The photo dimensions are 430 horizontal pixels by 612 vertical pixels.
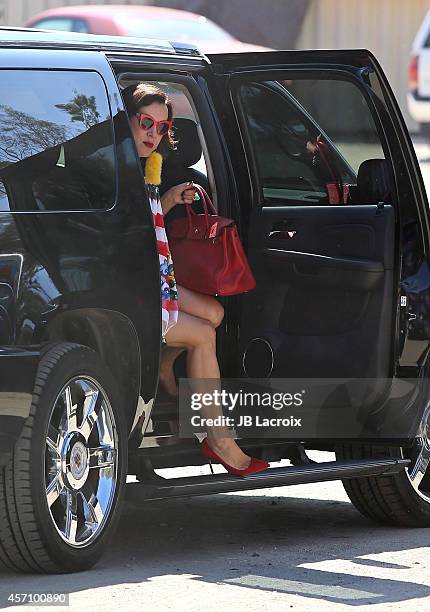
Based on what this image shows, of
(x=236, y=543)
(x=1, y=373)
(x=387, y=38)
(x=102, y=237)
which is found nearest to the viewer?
(x=1, y=373)

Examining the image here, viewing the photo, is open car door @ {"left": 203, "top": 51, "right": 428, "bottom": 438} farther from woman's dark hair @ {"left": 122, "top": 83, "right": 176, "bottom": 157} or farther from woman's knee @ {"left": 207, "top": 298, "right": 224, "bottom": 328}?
woman's dark hair @ {"left": 122, "top": 83, "right": 176, "bottom": 157}

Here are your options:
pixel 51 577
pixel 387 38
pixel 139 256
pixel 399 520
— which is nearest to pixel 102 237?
pixel 139 256

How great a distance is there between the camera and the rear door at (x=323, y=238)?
7246 mm

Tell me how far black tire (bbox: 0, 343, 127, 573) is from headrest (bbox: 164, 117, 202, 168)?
120 centimetres

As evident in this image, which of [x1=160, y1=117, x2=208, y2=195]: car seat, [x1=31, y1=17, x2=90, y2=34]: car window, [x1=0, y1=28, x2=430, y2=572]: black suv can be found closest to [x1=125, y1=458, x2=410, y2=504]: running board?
[x1=0, y1=28, x2=430, y2=572]: black suv

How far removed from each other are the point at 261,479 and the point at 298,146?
151 centimetres

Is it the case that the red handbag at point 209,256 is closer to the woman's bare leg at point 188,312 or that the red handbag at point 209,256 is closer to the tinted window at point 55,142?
the woman's bare leg at point 188,312

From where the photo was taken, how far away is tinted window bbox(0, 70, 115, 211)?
5.95m

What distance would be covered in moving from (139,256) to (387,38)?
2160 centimetres

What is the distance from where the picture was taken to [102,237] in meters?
6.20

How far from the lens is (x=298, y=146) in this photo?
24.5 feet

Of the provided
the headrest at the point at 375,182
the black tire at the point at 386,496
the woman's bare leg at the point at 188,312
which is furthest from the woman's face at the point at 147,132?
the black tire at the point at 386,496

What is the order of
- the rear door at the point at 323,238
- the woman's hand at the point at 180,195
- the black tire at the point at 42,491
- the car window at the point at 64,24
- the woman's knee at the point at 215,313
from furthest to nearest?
1. the car window at the point at 64,24
2. the rear door at the point at 323,238
3. the woman's knee at the point at 215,313
4. the woman's hand at the point at 180,195
5. the black tire at the point at 42,491

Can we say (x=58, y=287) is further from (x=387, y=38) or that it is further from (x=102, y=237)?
(x=387, y=38)
